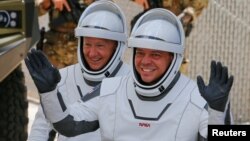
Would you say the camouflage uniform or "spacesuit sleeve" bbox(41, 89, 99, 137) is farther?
the camouflage uniform

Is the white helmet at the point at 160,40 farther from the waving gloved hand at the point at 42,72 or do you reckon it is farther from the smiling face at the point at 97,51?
the smiling face at the point at 97,51

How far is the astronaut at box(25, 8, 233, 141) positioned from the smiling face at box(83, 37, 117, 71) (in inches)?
22.5

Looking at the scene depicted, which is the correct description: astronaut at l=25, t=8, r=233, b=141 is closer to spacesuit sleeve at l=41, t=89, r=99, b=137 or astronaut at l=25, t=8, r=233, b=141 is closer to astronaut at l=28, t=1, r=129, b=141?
spacesuit sleeve at l=41, t=89, r=99, b=137

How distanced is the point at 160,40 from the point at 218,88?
45 centimetres

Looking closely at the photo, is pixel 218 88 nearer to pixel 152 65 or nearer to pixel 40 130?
pixel 152 65

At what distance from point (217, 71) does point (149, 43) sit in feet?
1.41

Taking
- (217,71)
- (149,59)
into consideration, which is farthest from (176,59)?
(217,71)

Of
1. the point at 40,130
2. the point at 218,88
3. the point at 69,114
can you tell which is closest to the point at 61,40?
the point at 40,130

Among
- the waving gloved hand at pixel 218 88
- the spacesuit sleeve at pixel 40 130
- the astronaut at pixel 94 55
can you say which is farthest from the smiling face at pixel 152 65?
the spacesuit sleeve at pixel 40 130

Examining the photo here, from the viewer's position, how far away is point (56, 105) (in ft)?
11.4

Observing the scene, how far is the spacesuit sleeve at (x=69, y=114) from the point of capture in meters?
3.46

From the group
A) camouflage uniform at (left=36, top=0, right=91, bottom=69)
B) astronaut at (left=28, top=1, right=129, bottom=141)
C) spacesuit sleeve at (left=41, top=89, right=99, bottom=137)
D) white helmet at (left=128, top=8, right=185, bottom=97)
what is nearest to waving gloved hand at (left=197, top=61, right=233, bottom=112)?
white helmet at (left=128, top=8, right=185, bottom=97)

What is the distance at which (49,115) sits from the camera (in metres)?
3.50

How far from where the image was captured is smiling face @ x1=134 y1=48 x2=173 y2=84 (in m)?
3.47
